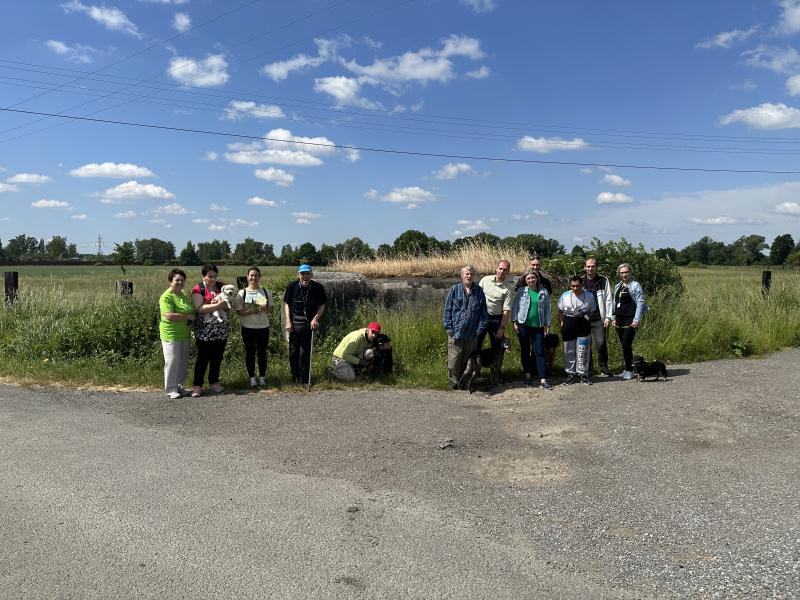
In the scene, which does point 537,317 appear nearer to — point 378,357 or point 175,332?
point 378,357

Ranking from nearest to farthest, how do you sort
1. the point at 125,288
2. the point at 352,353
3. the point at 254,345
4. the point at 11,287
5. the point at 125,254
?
the point at 254,345
the point at 352,353
the point at 125,288
the point at 11,287
the point at 125,254

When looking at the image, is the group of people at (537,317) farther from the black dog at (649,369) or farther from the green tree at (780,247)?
the green tree at (780,247)

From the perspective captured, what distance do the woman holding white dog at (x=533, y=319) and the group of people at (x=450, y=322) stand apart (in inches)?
0.6

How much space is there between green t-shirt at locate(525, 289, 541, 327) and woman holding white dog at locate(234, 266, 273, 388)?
3.68 m

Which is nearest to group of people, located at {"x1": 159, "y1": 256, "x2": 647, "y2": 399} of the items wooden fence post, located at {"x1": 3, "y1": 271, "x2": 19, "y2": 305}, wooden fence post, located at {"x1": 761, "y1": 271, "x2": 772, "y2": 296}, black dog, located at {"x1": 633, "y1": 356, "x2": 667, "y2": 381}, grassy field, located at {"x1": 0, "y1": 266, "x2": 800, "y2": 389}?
Result: black dog, located at {"x1": 633, "y1": 356, "x2": 667, "y2": 381}

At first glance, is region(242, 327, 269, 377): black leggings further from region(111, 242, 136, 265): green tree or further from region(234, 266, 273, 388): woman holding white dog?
region(111, 242, 136, 265): green tree

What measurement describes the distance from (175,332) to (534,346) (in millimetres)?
4940

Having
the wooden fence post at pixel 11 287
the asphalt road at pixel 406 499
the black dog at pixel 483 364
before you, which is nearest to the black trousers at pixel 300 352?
the asphalt road at pixel 406 499

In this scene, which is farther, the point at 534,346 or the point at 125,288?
the point at 125,288

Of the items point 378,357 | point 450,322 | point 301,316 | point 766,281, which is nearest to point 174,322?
point 301,316

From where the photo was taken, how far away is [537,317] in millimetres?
8164

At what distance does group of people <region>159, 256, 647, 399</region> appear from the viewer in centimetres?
788

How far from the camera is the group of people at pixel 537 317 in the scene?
8023mm

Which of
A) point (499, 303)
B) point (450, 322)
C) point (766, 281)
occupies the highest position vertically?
point (766, 281)
